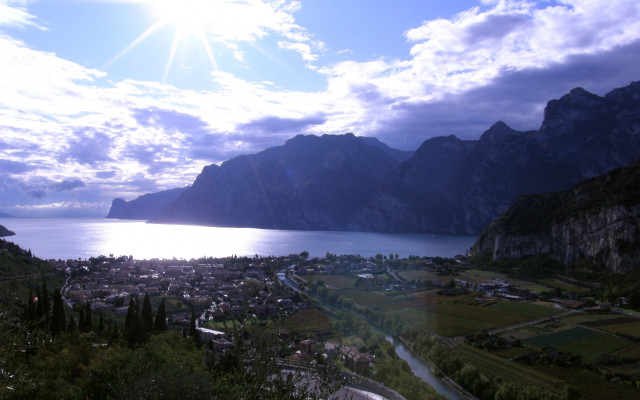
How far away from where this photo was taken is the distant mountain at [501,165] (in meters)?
121

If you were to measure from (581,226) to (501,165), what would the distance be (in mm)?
102414

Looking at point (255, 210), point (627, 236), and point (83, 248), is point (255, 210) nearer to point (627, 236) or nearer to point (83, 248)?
point (83, 248)

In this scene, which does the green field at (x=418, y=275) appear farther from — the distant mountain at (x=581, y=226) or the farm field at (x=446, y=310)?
the distant mountain at (x=581, y=226)

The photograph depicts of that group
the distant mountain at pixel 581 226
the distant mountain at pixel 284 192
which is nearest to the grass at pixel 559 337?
the distant mountain at pixel 581 226

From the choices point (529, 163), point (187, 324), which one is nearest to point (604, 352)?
point (187, 324)

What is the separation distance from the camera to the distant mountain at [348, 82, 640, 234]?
397 feet

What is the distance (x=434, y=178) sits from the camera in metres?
154

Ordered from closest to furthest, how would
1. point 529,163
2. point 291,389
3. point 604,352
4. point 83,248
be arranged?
1. point 291,389
2. point 604,352
3. point 83,248
4. point 529,163

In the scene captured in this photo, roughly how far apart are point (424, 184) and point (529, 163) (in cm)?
3380

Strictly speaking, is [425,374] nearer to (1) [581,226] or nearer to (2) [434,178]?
(1) [581,226]

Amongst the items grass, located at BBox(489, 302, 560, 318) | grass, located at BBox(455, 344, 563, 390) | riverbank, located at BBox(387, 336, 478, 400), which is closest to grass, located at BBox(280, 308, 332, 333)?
riverbank, located at BBox(387, 336, 478, 400)

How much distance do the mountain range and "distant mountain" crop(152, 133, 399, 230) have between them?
1.34 ft

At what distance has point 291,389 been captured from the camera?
7.49m

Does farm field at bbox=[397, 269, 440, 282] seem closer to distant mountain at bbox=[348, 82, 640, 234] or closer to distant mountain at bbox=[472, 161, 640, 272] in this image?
distant mountain at bbox=[472, 161, 640, 272]
